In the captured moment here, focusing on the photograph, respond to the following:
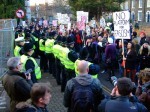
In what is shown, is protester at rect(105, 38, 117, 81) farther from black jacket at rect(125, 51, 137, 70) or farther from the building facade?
the building facade

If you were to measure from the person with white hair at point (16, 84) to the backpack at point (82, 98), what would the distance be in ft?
2.88

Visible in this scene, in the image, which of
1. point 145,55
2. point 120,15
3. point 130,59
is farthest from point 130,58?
point 120,15

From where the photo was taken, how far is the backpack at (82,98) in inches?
255

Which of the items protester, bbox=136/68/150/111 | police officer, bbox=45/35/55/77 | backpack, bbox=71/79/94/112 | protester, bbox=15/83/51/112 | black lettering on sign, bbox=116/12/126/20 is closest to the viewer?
protester, bbox=15/83/51/112

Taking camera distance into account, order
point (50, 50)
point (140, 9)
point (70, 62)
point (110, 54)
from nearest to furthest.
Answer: point (70, 62) < point (110, 54) < point (50, 50) < point (140, 9)

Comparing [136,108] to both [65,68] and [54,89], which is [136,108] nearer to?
[65,68]

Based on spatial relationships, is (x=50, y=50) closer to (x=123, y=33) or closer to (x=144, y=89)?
(x=123, y=33)

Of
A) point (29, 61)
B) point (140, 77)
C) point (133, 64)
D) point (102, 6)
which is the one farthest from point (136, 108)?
point (102, 6)

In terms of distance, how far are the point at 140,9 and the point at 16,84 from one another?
262 ft

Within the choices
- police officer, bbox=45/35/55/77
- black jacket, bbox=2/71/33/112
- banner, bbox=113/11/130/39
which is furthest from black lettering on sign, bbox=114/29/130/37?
black jacket, bbox=2/71/33/112

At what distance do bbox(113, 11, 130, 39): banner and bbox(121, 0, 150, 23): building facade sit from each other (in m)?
67.7

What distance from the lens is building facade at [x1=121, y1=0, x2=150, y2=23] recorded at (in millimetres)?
80000

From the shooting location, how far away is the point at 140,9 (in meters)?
83.7

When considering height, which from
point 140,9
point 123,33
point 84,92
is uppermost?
point 140,9
